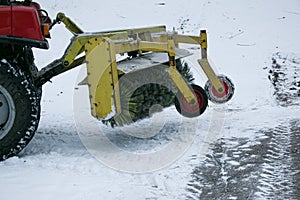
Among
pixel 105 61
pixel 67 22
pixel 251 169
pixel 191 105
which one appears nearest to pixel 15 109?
pixel 105 61

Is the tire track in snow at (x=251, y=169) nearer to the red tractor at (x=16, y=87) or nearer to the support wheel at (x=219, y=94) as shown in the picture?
the support wheel at (x=219, y=94)

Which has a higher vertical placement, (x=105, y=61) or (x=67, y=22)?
(x=67, y=22)

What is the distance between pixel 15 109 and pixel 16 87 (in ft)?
0.65

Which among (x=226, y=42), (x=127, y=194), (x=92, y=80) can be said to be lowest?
(x=226, y=42)

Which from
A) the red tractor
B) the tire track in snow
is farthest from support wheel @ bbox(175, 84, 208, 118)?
the red tractor

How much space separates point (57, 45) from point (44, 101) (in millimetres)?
5614

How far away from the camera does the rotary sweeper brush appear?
466cm

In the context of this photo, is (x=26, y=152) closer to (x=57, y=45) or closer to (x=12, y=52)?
(x=12, y=52)

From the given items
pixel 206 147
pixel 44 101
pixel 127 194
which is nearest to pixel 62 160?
→ pixel 127 194

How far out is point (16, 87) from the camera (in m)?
4.65

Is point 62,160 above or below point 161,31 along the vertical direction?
below

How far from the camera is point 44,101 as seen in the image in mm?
7527

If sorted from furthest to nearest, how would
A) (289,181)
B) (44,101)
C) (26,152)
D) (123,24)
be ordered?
(123,24) < (44,101) < (26,152) < (289,181)

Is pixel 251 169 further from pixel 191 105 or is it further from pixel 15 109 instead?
pixel 15 109
